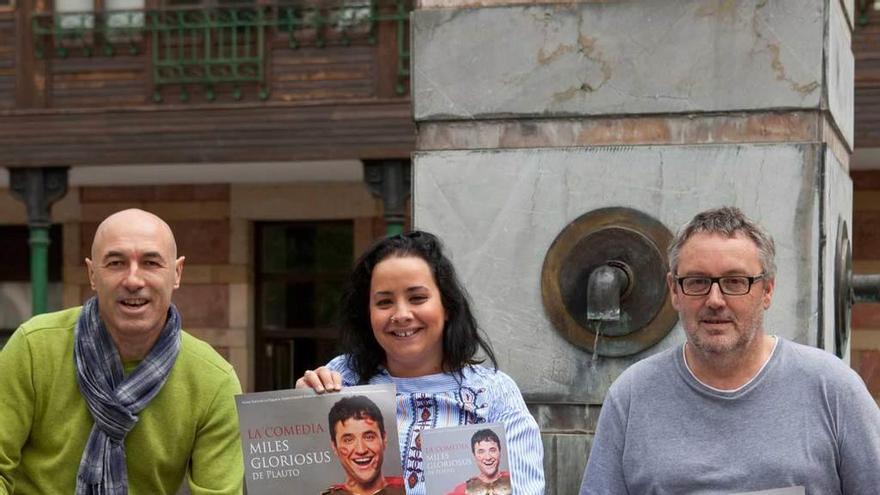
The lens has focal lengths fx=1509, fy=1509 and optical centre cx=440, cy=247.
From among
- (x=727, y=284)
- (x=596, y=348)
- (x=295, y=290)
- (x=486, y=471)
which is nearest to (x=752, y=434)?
Answer: (x=727, y=284)

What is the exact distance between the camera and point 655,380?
9.84 feet

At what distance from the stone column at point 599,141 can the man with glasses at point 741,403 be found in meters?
0.98

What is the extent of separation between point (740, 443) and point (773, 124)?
4.20ft

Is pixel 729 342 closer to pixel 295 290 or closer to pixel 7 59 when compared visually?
pixel 7 59

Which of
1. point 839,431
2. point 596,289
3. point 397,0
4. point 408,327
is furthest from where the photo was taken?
point 397,0

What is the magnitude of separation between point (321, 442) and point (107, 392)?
573 mm

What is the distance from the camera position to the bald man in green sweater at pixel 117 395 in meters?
3.32

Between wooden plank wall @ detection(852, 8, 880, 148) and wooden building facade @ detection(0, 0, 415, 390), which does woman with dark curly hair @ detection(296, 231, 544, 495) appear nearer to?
wooden building facade @ detection(0, 0, 415, 390)

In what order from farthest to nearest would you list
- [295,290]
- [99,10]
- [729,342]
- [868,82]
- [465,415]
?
[295,290]
[99,10]
[868,82]
[465,415]
[729,342]

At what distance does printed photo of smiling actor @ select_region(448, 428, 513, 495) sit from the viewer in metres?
2.98

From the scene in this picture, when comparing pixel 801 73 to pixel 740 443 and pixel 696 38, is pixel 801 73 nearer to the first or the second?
pixel 696 38

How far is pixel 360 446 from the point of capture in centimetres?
303

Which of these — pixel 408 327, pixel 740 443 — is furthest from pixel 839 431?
pixel 408 327

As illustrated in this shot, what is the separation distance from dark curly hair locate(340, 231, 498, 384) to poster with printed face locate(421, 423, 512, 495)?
31 cm
